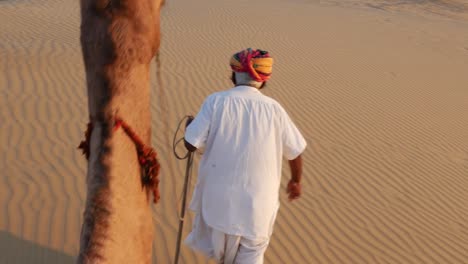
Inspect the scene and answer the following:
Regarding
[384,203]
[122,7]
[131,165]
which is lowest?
[384,203]

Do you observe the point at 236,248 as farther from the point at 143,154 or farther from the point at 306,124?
the point at 306,124

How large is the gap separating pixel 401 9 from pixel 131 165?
21574 millimetres

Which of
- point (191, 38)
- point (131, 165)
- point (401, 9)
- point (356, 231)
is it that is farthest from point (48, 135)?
point (401, 9)

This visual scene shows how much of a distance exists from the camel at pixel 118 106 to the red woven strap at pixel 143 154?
0.05ft

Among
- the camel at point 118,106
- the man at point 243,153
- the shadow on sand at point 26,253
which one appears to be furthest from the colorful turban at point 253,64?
the shadow on sand at point 26,253

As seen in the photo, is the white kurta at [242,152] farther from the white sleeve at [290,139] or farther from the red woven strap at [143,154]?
the red woven strap at [143,154]

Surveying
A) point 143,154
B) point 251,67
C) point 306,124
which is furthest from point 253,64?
point 306,124

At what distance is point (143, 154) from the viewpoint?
79.9 inches

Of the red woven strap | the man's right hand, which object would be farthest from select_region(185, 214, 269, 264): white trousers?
the red woven strap

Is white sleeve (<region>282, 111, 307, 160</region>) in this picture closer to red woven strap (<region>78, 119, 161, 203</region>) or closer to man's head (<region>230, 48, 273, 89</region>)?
man's head (<region>230, 48, 273, 89</region>)

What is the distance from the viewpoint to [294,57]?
42.1 ft

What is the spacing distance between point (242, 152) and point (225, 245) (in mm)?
635

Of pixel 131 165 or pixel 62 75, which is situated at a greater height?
pixel 131 165

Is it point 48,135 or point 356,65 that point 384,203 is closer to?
point 48,135
